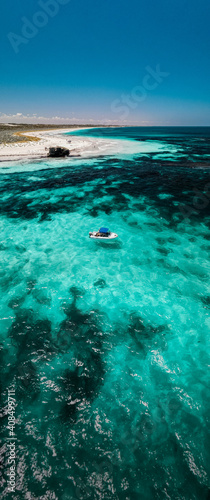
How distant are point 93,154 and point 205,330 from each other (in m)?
63.2

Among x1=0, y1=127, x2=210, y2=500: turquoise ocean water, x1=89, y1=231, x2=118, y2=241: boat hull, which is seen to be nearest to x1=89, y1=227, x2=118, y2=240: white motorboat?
x1=89, y1=231, x2=118, y2=241: boat hull

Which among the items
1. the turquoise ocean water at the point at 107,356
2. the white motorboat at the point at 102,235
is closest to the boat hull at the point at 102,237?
the white motorboat at the point at 102,235

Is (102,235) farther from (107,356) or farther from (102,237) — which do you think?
(107,356)

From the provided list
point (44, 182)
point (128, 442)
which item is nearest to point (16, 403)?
point (128, 442)

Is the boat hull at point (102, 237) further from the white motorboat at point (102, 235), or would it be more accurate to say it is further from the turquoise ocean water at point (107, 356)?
the turquoise ocean water at point (107, 356)

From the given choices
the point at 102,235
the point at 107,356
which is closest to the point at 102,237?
the point at 102,235

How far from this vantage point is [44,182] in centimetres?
4088

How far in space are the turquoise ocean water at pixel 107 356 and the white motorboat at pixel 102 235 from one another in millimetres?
681

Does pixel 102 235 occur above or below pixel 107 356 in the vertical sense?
above

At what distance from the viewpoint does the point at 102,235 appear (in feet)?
73.8

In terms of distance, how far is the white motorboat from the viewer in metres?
22.2

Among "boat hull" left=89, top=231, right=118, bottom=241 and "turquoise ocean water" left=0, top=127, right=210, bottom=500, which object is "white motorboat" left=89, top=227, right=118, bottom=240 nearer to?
"boat hull" left=89, top=231, right=118, bottom=241

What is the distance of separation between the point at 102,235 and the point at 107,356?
1320cm

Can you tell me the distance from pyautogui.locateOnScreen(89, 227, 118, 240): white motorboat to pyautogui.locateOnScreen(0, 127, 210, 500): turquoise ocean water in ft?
2.23
